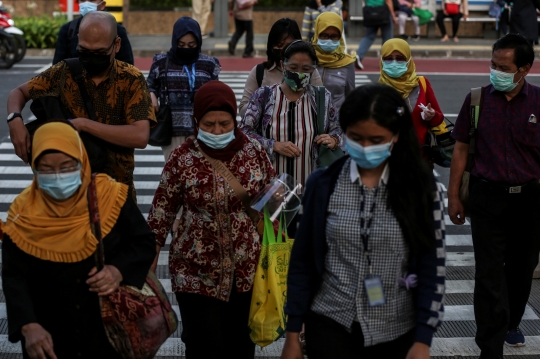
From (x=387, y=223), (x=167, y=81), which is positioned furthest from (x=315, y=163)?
(x=387, y=223)

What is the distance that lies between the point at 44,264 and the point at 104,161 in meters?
1.19

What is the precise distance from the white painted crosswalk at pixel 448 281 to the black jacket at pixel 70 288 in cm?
210

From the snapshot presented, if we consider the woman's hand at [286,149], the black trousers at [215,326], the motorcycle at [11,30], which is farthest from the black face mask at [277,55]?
the motorcycle at [11,30]

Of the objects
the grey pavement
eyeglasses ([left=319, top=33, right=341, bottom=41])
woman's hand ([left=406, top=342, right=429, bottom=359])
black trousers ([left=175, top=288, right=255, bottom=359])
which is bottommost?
the grey pavement

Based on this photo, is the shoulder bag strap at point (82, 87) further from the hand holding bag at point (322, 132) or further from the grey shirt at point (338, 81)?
the grey shirt at point (338, 81)

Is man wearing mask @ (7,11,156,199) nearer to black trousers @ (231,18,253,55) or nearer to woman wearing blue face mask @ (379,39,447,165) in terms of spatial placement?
woman wearing blue face mask @ (379,39,447,165)

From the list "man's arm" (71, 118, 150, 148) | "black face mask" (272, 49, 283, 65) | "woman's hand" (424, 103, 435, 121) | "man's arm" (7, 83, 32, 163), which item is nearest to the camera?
"man's arm" (71, 118, 150, 148)

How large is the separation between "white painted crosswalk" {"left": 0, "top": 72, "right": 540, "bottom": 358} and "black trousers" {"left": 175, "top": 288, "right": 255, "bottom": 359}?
1.28 meters

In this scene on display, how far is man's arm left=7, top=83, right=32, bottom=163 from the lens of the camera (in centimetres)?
496

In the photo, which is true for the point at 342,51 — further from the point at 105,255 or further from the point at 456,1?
the point at 456,1

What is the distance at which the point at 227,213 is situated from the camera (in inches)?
182

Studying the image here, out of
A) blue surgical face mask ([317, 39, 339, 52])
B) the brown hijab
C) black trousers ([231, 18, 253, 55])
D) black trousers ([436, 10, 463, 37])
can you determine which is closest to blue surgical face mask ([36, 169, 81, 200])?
the brown hijab

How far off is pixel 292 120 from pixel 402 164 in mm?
2328

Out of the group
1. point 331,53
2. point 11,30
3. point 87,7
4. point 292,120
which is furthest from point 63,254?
point 11,30
